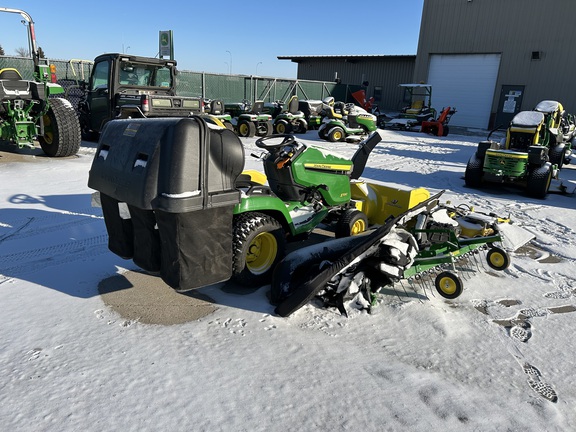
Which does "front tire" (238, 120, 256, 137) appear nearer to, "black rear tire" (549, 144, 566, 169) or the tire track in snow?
"black rear tire" (549, 144, 566, 169)

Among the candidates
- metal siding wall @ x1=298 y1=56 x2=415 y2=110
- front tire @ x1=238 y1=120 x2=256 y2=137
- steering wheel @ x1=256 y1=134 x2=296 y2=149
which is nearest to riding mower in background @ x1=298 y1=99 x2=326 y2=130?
front tire @ x1=238 y1=120 x2=256 y2=137

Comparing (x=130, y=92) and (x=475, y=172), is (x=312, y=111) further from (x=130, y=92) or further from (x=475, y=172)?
(x=475, y=172)

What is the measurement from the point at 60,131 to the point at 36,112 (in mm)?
648

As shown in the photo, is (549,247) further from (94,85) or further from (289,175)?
(94,85)

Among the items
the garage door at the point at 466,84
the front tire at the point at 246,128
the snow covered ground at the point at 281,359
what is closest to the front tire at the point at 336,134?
the front tire at the point at 246,128

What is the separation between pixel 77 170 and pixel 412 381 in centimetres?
679

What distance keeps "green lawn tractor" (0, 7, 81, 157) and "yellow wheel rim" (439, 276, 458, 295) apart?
753 cm

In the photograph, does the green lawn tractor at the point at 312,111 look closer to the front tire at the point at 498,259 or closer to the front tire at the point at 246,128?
the front tire at the point at 246,128

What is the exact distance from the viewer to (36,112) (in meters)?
8.16

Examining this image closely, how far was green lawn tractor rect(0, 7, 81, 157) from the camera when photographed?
775 cm

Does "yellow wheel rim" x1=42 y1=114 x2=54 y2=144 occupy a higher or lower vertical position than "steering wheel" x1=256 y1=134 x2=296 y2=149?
lower

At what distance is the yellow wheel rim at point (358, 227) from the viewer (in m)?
4.24

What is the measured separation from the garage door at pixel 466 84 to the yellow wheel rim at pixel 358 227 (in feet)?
76.9

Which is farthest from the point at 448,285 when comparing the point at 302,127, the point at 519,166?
the point at 302,127
